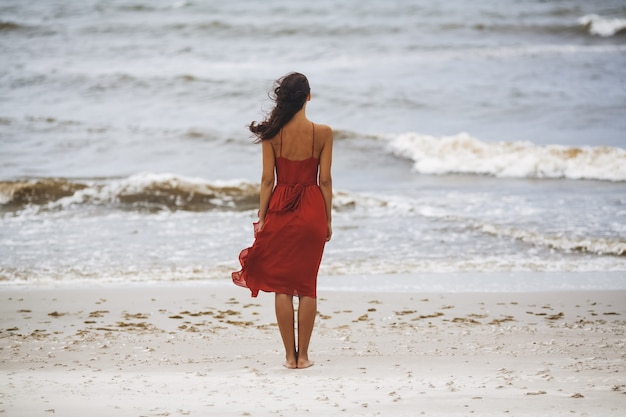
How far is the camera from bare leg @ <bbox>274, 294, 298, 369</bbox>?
4.62m

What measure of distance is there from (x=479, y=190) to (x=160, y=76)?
1074 centimetres

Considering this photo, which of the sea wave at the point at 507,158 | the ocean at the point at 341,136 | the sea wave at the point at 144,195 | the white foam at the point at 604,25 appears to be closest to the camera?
the ocean at the point at 341,136

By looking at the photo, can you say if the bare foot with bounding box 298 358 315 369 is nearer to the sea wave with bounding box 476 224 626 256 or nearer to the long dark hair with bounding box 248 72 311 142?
the long dark hair with bounding box 248 72 311 142

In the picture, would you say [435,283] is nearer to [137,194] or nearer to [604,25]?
[137,194]

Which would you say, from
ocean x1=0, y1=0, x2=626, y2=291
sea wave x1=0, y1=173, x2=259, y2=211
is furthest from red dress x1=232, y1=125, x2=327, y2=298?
sea wave x1=0, y1=173, x2=259, y2=211

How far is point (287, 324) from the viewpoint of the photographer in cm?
Result: 467

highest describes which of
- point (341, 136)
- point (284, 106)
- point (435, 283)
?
point (341, 136)

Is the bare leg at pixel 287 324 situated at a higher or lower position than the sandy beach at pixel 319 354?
higher

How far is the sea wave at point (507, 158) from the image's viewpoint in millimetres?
12883

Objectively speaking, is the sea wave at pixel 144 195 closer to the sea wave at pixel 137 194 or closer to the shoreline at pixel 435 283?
the sea wave at pixel 137 194

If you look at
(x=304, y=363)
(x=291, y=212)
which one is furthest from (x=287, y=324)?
(x=291, y=212)

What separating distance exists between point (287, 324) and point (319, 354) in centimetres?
37

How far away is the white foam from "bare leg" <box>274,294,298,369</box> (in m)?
22.8

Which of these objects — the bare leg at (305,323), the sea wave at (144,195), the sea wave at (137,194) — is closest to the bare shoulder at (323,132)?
the bare leg at (305,323)
